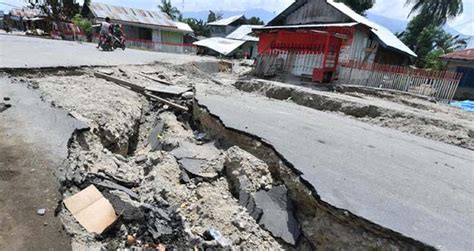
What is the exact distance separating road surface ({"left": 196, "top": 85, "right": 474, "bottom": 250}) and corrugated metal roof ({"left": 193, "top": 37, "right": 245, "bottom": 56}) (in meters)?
23.1

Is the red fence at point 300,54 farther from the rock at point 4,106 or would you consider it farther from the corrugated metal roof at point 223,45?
the rock at point 4,106

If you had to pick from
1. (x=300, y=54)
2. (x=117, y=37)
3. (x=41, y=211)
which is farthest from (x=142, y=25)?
(x=41, y=211)

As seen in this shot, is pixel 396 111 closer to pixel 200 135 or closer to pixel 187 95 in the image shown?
pixel 200 135

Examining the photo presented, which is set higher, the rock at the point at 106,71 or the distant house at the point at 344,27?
the distant house at the point at 344,27

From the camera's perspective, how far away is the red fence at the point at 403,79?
10.8m

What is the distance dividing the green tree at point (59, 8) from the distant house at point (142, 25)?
4.74 feet

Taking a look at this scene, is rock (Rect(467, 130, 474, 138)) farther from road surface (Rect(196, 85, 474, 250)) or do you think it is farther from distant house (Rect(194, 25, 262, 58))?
distant house (Rect(194, 25, 262, 58))

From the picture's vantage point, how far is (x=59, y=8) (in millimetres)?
25828

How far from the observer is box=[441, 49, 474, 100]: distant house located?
15.8 m

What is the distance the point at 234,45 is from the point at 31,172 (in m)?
27.8

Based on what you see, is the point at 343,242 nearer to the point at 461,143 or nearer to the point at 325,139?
the point at 325,139

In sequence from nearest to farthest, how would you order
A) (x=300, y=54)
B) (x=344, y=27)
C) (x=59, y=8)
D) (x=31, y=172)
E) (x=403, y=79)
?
(x=31, y=172)
(x=403, y=79)
(x=344, y=27)
(x=300, y=54)
(x=59, y=8)

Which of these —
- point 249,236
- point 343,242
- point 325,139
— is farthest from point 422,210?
point 325,139

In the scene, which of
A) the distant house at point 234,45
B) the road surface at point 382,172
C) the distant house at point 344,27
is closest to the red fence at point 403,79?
the distant house at point 344,27
